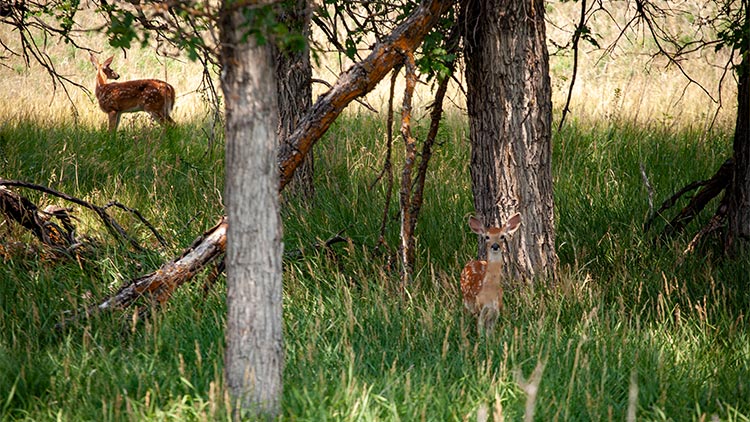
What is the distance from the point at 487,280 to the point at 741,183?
1965 millimetres

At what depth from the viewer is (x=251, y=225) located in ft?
10.0

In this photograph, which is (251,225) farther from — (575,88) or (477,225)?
(575,88)

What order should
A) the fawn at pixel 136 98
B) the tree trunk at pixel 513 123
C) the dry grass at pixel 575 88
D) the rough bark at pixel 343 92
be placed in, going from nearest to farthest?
the rough bark at pixel 343 92
the tree trunk at pixel 513 123
the dry grass at pixel 575 88
the fawn at pixel 136 98

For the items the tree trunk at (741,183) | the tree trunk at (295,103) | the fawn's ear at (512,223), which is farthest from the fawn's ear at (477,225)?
the tree trunk at (295,103)

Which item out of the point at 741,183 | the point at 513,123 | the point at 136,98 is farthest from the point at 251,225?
the point at 136,98

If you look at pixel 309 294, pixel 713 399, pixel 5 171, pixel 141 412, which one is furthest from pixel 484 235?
pixel 5 171

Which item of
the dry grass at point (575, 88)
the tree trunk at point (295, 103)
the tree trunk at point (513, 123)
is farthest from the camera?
the dry grass at point (575, 88)

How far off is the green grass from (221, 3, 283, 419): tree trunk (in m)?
0.15

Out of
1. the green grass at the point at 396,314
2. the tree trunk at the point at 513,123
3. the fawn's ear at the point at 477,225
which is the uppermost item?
the tree trunk at the point at 513,123

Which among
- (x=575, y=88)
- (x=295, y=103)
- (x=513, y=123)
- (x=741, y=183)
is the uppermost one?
(x=575, y=88)

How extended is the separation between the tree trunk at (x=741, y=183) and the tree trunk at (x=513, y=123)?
1.15m

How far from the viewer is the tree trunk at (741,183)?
17.4 ft

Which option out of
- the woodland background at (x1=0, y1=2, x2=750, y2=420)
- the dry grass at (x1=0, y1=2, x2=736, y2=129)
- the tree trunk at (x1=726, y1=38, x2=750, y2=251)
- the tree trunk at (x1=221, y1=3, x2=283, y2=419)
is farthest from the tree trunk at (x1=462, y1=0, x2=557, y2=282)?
the tree trunk at (x1=221, y1=3, x2=283, y2=419)

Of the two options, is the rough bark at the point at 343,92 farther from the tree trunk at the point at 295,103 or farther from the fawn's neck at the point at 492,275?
the tree trunk at the point at 295,103
